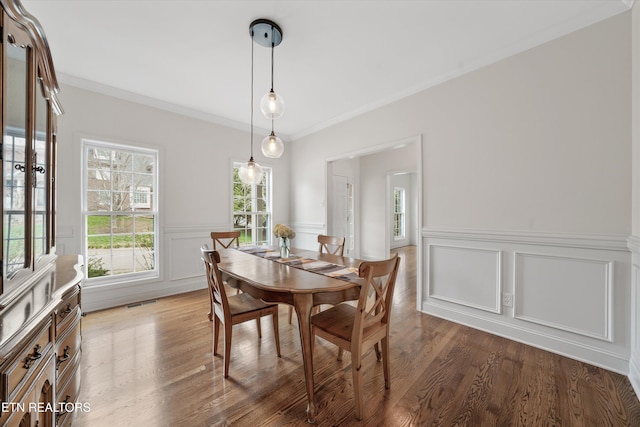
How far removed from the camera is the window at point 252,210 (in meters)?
4.55

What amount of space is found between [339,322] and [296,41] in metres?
2.46

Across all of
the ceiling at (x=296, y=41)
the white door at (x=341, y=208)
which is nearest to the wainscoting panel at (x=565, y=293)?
the ceiling at (x=296, y=41)

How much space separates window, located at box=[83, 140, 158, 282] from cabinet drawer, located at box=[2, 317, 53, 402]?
109 inches

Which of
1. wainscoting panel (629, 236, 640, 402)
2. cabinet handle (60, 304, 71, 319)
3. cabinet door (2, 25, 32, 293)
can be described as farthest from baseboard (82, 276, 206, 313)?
wainscoting panel (629, 236, 640, 402)

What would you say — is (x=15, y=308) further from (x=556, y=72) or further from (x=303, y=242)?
(x=303, y=242)

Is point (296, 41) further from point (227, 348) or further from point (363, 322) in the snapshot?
point (227, 348)

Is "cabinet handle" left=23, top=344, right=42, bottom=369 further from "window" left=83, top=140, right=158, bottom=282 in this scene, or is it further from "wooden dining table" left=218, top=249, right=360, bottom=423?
"window" left=83, top=140, right=158, bottom=282

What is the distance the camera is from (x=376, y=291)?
1639mm

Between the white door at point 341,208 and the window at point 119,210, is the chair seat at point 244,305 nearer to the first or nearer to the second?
the window at point 119,210

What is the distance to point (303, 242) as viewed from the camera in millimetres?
5062

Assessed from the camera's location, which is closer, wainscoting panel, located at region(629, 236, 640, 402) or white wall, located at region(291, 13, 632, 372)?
wainscoting panel, located at region(629, 236, 640, 402)

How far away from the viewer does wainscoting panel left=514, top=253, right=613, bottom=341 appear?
206 centimetres

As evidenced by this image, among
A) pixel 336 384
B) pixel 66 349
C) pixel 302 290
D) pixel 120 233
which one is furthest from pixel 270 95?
pixel 120 233

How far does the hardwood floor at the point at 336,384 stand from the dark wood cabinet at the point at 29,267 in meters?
0.45
